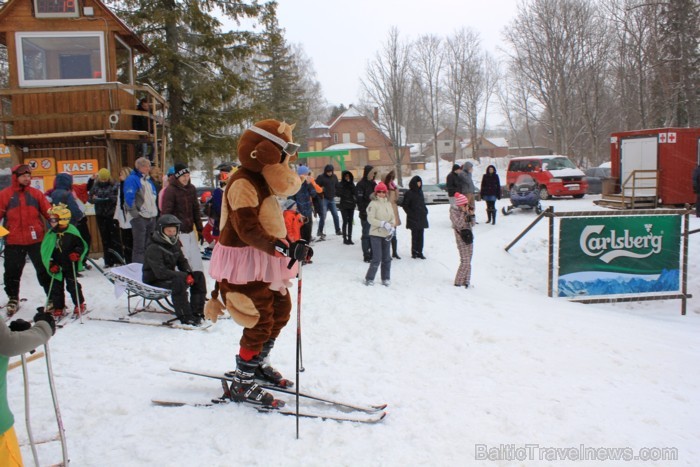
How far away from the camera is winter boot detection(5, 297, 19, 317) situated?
24.0 feet

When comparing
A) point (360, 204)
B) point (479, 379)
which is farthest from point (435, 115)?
point (479, 379)

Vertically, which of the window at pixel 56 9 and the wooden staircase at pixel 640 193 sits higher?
the window at pixel 56 9

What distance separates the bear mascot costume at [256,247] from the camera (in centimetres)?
396

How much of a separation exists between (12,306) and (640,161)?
67.0 feet

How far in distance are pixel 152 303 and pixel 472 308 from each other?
4974 millimetres

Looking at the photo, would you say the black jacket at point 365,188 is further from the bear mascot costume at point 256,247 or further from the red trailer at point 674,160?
the red trailer at point 674,160

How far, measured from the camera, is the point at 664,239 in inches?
387

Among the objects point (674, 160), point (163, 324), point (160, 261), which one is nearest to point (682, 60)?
point (674, 160)

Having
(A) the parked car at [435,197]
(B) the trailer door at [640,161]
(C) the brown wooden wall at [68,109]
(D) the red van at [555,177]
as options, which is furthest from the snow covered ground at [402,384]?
(A) the parked car at [435,197]

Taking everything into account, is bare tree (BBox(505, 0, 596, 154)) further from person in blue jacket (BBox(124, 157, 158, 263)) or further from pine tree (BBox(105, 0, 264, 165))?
person in blue jacket (BBox(124, 157, 158, 263))

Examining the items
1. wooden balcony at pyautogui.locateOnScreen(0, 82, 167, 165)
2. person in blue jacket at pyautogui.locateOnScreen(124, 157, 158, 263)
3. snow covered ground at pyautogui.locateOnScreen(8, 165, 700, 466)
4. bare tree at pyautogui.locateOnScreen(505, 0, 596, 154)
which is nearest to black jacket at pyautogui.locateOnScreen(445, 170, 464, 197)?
snow covered ground at pyautogui.locateOnScreen(8, 165, 700, 466)

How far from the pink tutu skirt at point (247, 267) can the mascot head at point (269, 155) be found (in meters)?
0.54

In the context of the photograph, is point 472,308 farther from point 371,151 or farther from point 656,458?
point 371,151

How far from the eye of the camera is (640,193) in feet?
62.4
